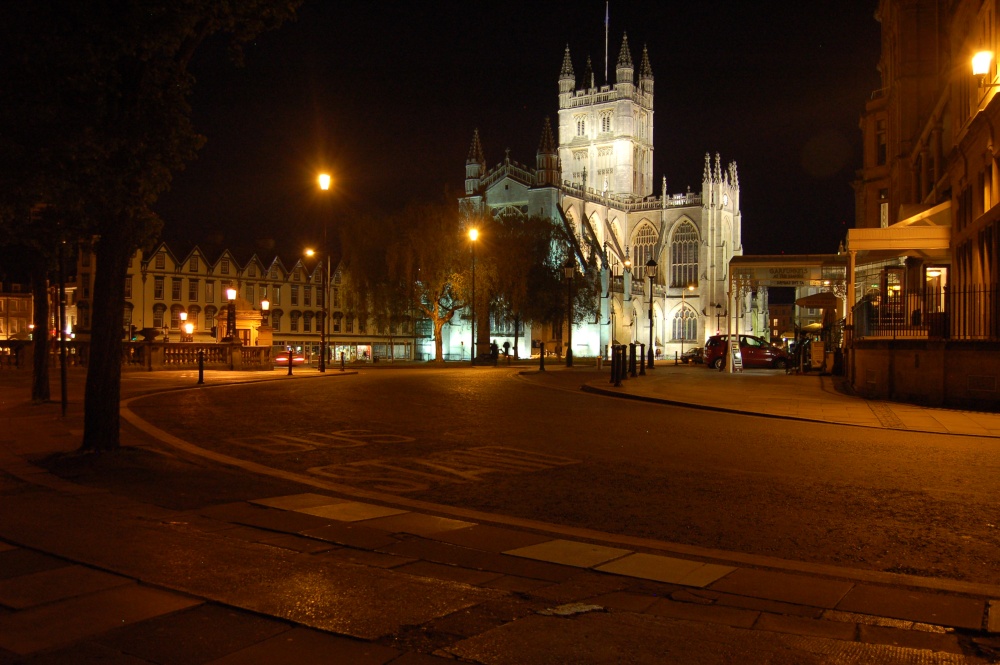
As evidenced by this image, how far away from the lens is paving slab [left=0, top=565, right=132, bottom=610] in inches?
185

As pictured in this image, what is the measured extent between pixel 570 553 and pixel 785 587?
4.79 feet

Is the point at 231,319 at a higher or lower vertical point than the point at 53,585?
higher

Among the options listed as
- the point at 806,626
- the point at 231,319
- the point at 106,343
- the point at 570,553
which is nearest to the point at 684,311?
the point at 231,319

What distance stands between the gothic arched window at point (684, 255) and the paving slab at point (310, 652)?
96678 millimetres

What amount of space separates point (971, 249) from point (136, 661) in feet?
76.5

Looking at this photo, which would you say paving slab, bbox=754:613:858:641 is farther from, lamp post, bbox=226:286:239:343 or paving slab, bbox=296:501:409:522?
lamp post, bbox=226:286:239:343

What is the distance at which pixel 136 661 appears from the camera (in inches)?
153

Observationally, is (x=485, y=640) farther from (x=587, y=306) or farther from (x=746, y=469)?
(x=587, y=306)

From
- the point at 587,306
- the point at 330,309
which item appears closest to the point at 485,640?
the point at 587,306

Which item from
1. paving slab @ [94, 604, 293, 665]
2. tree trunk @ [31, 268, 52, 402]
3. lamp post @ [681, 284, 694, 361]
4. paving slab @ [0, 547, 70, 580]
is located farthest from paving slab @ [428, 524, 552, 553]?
lamp post @ [681, 284, 694, 361]

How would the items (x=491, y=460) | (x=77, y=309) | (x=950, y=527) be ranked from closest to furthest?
(x=950, y=527) < (x=491, y=460) < (x=77, y=309)

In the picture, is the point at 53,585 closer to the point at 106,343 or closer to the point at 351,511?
the point at 351,511

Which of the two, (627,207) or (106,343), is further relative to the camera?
(627,207)

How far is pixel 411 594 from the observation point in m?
4.93
